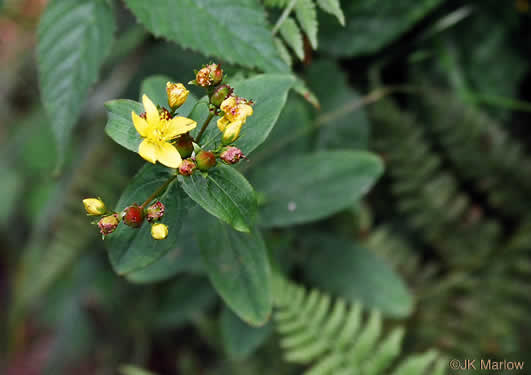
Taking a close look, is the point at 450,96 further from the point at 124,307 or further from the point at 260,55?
the point at 124,307

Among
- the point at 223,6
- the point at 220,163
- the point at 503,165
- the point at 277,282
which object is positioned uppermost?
the point at 223,6

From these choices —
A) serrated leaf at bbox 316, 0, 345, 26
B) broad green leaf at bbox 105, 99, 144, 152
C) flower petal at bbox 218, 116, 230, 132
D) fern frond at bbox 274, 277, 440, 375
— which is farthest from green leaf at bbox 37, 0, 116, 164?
fern frond at bbox 274, 277, 440, 375

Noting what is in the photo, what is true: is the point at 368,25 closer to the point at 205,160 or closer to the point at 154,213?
the point at 205,160

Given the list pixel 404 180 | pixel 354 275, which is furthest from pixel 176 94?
pixel 404 180

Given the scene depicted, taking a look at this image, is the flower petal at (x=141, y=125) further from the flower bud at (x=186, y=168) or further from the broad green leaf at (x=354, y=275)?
the broad green leaf at (x=354, y=275)

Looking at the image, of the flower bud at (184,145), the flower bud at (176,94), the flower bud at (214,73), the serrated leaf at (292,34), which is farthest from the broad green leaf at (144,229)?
the serrated leaf at (292,34)

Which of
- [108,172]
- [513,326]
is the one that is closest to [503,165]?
[513,326]
